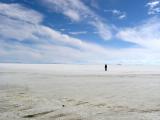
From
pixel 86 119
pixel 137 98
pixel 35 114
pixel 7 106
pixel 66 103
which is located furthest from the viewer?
pixel 137 98

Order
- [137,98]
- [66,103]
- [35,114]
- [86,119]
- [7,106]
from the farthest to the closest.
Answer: [137,98] < [66,103] < [7,106] < [35,114] < [86,119]

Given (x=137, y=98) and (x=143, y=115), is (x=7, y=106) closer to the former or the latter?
(x=143, y=115)

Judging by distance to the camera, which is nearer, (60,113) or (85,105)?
(60,113)

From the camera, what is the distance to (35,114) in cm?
847

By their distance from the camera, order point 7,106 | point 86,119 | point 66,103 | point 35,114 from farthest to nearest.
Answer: point 66,103 → point 7,106 → point 35,114 → point 86,119

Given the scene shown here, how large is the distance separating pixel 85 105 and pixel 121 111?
1799 millimetres

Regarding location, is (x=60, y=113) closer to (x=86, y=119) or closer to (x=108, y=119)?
(x=86, y=119)

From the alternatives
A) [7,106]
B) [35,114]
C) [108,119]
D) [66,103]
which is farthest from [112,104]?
[7,106]

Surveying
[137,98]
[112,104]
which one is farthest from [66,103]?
[137,98]

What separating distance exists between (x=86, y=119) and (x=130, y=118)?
4.60 ft

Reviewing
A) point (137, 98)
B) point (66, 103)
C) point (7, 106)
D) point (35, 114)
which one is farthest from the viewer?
point (137, 98)

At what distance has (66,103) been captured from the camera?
417 inches

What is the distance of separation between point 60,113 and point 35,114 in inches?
34.0

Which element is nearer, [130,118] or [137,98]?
[130,118]
